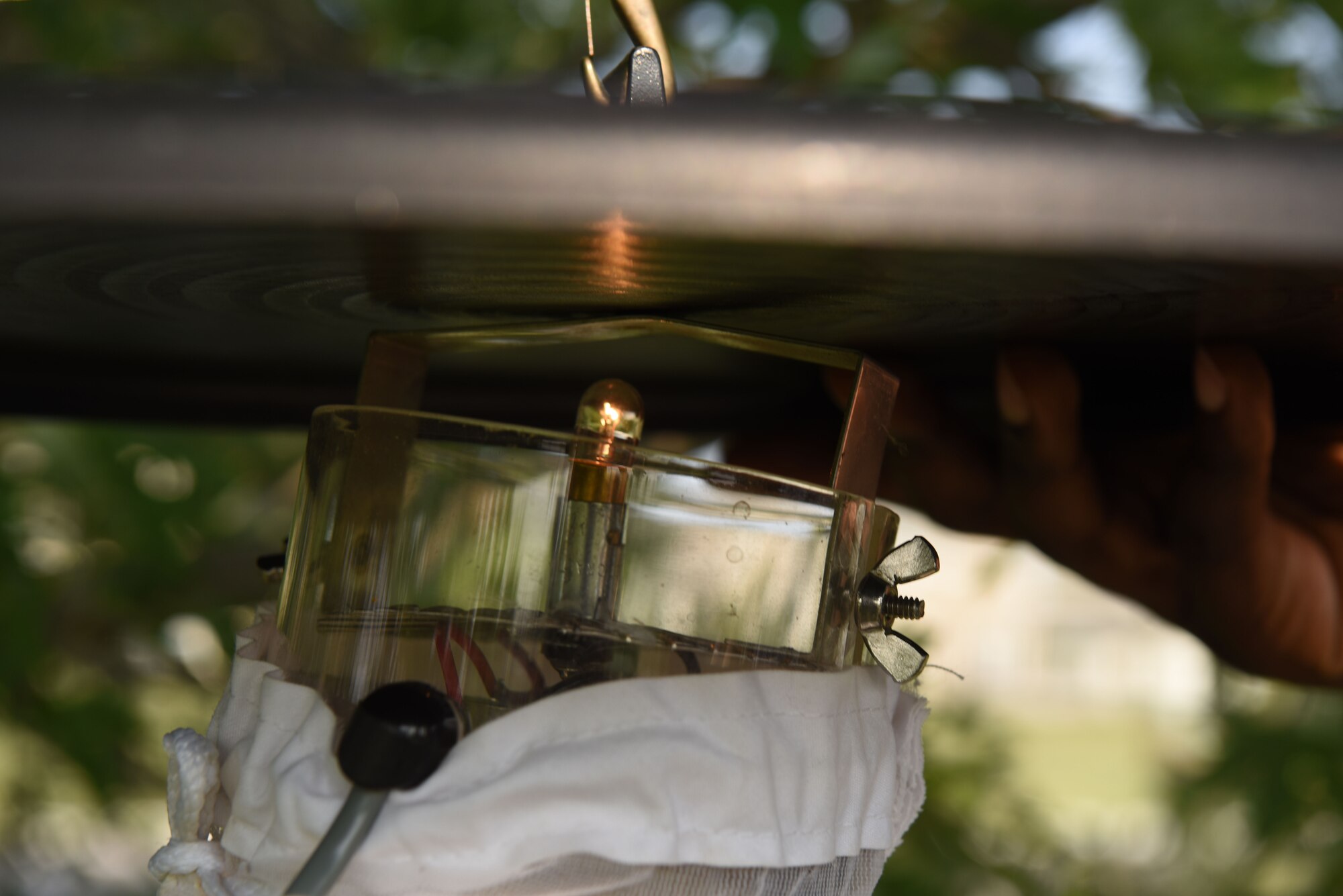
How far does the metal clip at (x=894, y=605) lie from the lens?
1.02 feet

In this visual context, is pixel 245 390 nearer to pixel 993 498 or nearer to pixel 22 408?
pixel 22 408

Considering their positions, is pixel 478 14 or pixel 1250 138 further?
pixel 478 14

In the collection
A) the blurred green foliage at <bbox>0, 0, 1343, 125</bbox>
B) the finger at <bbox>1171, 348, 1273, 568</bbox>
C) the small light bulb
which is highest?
the blurred green foliage at <bbox>0, 0, 1343, 125</bbox>

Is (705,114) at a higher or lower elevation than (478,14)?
lower

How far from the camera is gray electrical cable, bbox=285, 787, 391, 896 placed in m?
0.24

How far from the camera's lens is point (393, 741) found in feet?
0.80

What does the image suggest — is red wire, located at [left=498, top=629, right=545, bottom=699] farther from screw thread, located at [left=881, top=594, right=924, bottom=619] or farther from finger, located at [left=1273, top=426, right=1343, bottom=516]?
finger, located at [left=1273, top=426, right=1343, bottom=516]

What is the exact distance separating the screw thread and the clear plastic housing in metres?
0.02

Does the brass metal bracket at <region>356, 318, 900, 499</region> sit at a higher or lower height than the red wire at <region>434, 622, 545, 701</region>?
higher

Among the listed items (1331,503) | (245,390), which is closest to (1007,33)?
(1331,503)

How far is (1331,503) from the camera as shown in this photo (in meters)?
0.53

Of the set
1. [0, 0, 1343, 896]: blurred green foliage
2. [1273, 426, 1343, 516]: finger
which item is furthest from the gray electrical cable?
[0, 0, 1343, 896]: blurred green foliage

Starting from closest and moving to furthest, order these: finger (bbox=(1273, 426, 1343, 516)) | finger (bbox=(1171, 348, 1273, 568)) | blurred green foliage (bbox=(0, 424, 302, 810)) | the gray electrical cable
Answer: the gray electrical cable
finger (bbox=(1171, 348, 1273, 568))
finger (bbox=(1273, 426, 1343, 516))
blurred green foliage (bbox=(0, 424, 302, 810))

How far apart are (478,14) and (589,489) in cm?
117
